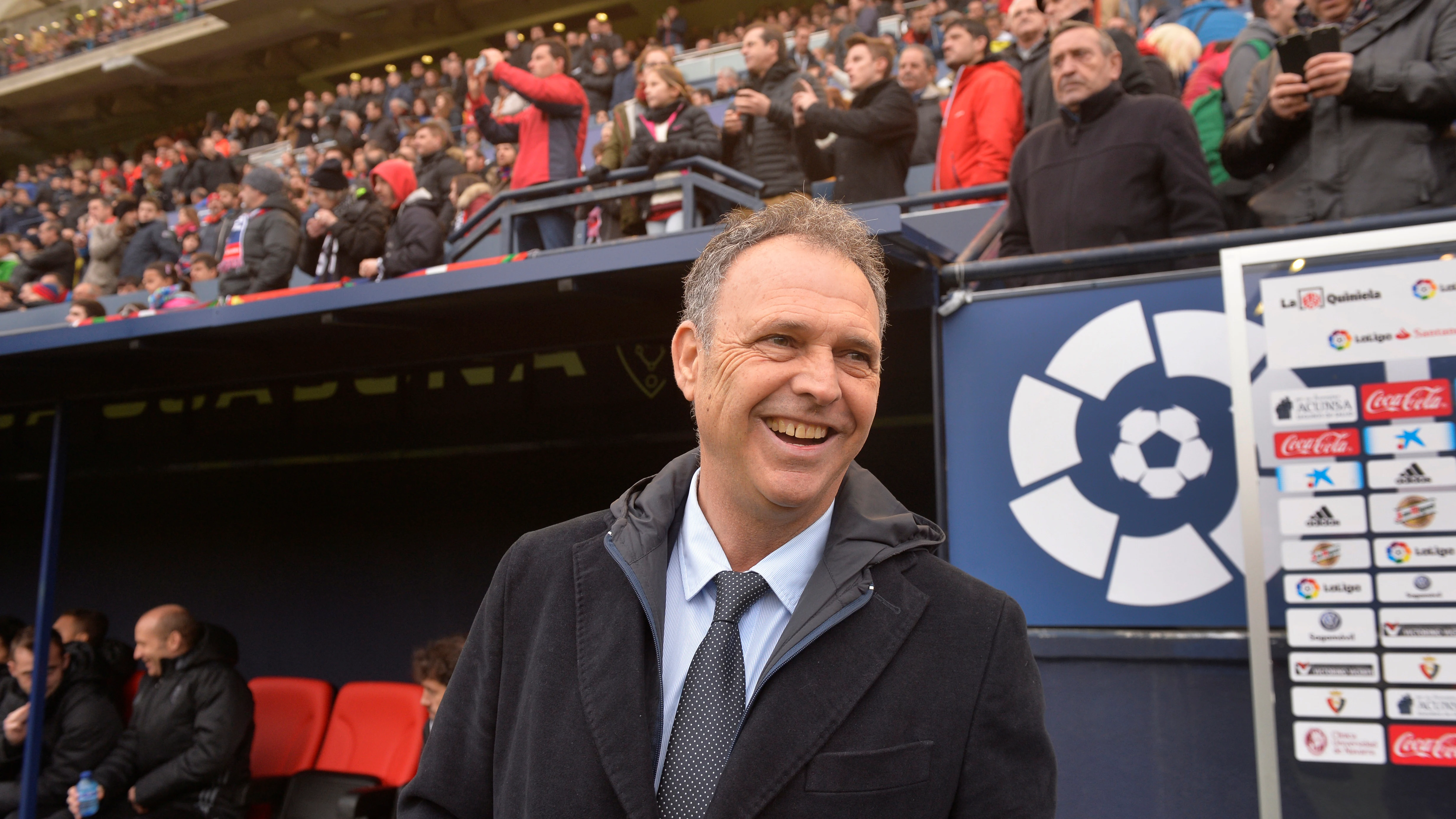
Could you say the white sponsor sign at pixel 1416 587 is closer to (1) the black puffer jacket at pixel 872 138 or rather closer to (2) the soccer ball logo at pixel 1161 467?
(2) the soccer ball logo at pixel 1161 467

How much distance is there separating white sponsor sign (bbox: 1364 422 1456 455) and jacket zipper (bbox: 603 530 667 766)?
1955 mm

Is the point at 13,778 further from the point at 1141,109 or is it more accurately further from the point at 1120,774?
the point at 1141,109

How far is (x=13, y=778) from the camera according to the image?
572 cm

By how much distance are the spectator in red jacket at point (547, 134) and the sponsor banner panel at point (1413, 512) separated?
4453 millimetres

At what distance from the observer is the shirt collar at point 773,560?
1.38 m

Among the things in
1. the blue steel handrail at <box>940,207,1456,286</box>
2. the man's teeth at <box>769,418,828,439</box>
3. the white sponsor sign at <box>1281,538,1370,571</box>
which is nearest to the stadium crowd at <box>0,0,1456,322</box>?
the blue steel handrail at <box>940,207,1456,286</box>

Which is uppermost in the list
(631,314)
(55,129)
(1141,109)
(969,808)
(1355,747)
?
(55,129)

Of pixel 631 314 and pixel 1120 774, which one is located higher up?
pixel 631 314

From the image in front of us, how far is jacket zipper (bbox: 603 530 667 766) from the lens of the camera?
1.30 metres

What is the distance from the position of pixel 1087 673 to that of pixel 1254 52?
9.19 feet

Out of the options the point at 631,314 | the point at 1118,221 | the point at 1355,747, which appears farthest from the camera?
the point at 631,314

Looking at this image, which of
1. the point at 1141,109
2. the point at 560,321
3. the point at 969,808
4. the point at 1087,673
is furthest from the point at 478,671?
the point at 560,321

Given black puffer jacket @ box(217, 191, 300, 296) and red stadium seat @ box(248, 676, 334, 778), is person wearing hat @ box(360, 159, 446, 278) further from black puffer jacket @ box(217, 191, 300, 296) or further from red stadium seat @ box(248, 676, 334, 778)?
red stadium seat @ box(248, 676, 334, 778)

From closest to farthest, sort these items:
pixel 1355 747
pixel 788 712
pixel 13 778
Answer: pixel 788 712 → pixel 1355 747 → pixel 13 778
